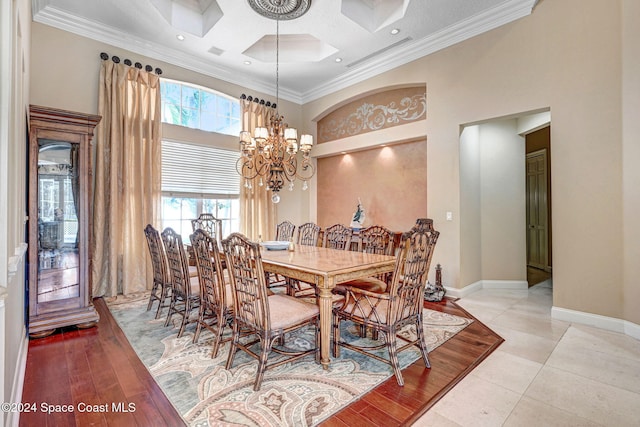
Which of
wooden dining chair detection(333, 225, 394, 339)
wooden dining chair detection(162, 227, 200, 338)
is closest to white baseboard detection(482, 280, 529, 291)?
wooden dining chair detection(333, 225, 394, 339)

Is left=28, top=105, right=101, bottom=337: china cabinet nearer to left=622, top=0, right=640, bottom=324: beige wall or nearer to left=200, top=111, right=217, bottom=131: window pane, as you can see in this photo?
left=200, top=111, right=217, bottom=131: window pane

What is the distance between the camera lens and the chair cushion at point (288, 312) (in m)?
2.15

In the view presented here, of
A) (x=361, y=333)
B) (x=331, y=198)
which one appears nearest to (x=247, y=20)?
(x=331, y=198)

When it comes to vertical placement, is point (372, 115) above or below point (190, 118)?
above

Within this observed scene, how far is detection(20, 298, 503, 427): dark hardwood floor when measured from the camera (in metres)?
1.76

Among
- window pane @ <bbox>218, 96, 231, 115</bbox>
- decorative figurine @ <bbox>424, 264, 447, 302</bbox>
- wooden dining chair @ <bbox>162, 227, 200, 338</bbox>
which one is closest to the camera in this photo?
wooden dining chair @ <bbox>162, 227, 200, 338</bbox>

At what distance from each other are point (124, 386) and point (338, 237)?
2503 mm

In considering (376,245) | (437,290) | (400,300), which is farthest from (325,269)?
(437,290)

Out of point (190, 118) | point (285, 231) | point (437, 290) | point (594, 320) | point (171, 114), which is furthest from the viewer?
point (190, 118)

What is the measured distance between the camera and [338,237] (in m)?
3.82

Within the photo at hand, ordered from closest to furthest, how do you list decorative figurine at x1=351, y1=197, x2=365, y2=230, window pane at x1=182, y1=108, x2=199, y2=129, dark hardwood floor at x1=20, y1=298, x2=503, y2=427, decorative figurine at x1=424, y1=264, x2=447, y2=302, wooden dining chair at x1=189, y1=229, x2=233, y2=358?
dark hardwood floor at x1=20, y1=298, x2=503, y2=427, wooden dining chair at x1=189, y1=229, x2=233, y2=358, decorative figurine at x1=424, y1=264, x2=447, y2=302, window pane at x1=182, y1=108, x2=199, y2=129, decorative figurine at x1=351, y1=197, x2=365, y2=230

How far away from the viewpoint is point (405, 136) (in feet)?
15.9

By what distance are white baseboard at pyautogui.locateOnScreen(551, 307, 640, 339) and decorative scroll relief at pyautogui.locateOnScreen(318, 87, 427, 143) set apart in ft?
10.2

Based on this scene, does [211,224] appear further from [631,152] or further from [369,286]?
[631,152]
